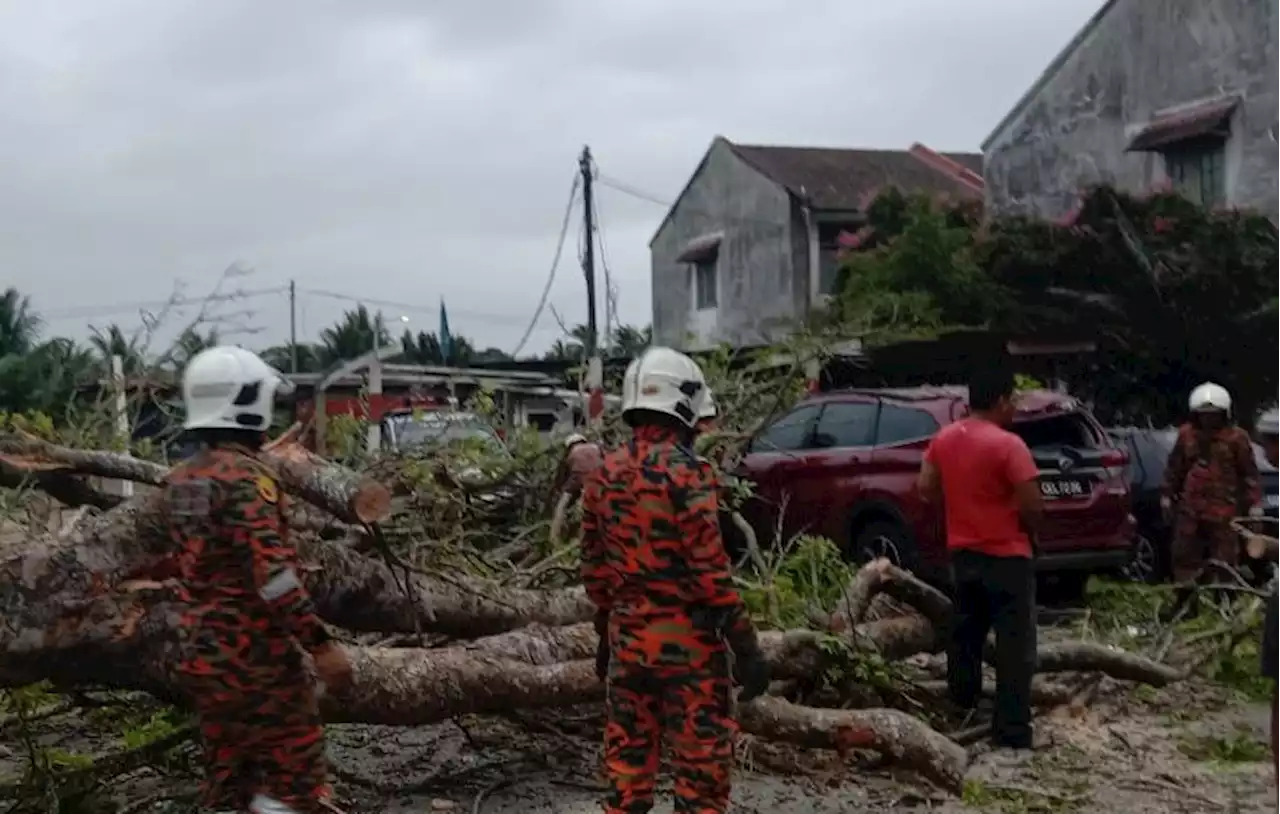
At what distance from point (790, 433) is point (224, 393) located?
7.05 meters

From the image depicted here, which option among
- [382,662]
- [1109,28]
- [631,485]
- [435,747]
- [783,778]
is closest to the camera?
[631,485]

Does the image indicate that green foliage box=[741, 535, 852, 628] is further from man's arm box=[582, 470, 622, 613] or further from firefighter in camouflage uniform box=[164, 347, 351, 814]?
firefighter in camouflage uniform box=[164, 347, 351, 814]

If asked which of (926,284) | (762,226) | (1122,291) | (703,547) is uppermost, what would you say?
(762,226)

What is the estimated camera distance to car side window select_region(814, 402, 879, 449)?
10.3 metres

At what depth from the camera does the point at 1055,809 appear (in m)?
5.62

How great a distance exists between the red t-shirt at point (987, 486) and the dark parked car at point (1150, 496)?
4.89 metres

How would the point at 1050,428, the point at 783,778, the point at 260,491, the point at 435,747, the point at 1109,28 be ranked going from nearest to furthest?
1. the point at 260,491
2. the point at 783,778
3. the point at 435,747
4. the point at 1050,428
5. the point at 1109,28

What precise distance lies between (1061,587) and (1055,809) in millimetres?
5167

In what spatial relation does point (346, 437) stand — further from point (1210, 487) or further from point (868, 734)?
point (1210, 487)

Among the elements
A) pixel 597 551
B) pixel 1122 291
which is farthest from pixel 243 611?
pixel 1122 291

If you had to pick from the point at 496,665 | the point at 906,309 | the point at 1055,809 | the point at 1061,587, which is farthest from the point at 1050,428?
the point at 906,309

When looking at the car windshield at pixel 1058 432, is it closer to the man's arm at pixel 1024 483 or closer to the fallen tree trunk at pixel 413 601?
the man's arm at pixel 1024 483

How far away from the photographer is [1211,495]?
29.9 feet

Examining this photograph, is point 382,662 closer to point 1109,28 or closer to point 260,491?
point 260,491
